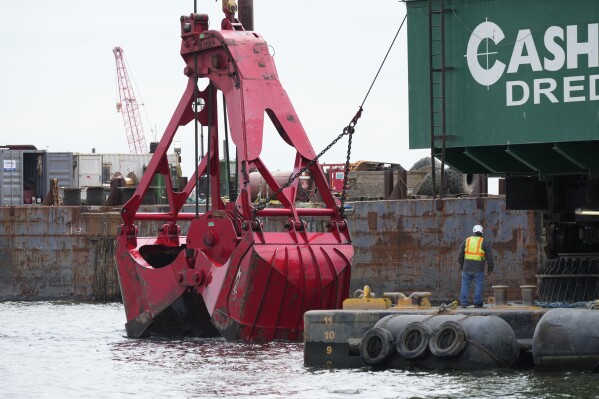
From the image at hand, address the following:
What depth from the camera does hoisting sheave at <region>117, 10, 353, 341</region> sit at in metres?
28.1

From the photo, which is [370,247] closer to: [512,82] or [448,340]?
[512,82]

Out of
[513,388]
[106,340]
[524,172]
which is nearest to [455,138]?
[524,172]

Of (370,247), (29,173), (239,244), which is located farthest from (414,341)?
(29,173)

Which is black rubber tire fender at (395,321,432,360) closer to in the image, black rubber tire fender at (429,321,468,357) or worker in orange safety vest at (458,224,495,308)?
black rubber tire fender at (429,321,468,357)

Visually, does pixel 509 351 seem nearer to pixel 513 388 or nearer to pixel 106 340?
pixel 513 388

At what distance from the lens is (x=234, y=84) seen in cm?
2995

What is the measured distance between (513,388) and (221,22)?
13.2 metres

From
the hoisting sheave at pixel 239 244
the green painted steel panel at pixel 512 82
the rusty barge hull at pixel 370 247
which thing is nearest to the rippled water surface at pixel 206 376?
the hoisting sheave at pixel 239 244

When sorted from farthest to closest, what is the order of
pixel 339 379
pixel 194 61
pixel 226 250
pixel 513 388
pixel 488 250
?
pixel 194 61, pixel 226 250, pixel 488 250, pixel 339 379, pixel 513 388

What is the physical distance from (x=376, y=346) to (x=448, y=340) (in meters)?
1.27

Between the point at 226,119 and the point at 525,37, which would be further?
the point at 226,119

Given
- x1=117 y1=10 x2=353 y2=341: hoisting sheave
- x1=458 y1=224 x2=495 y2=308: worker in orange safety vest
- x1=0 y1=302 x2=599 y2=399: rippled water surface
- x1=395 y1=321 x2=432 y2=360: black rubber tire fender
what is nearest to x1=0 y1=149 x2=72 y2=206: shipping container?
x1=0 y1=302 x2=599 y2=399: rippled water surface

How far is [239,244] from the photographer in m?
28.1

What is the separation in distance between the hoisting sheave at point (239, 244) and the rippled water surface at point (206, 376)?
628 millimetres
